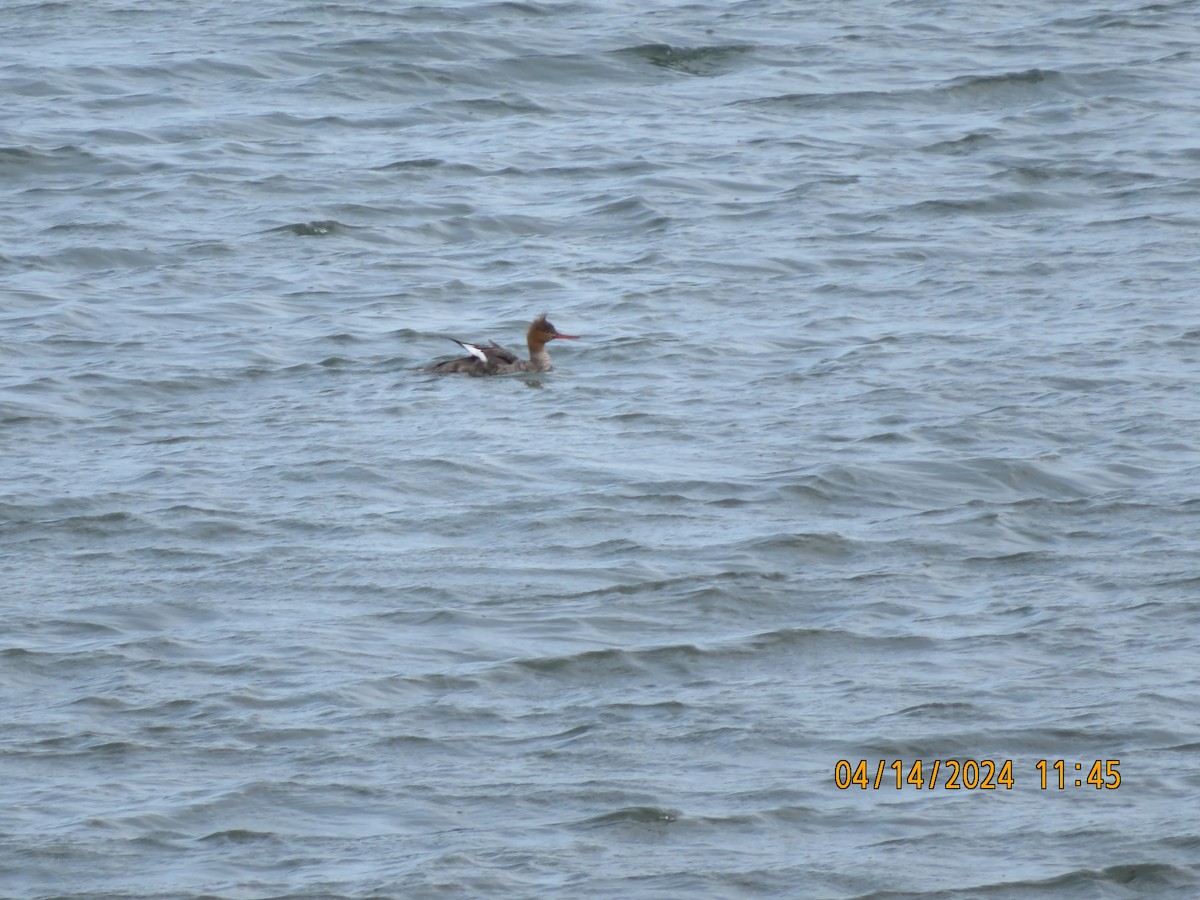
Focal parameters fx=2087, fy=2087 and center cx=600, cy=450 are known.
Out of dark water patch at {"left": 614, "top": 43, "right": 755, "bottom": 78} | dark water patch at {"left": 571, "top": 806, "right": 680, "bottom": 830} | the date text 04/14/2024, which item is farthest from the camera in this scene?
dark water patch at {"left": 614, "top": 43, "right": 755, "bottom": 78}

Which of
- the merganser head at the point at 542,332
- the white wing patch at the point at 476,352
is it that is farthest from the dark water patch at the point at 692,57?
the white wing patch at the point at 476,352

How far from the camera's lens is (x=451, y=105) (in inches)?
762

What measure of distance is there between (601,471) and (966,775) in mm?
3837

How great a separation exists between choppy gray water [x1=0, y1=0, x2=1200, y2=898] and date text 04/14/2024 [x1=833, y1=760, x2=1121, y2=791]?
0.06m

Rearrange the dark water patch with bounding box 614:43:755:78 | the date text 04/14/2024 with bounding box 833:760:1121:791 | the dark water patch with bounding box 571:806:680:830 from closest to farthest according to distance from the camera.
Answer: the dark water patch with bounding box 571:806:680:830, the date text 04/14/2024 with bounding box 833:760:1121:791, the dark water patch with bounding box 614:43:755:78

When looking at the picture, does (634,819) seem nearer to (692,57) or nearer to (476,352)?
(476,352)

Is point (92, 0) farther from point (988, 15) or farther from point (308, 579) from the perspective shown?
point (308, 579)

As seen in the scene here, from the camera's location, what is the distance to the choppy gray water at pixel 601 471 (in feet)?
23.0

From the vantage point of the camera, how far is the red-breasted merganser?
41.5 ft

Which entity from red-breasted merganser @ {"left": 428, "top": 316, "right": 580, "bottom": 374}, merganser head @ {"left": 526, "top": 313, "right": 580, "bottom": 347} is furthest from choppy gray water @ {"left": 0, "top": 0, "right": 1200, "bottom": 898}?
merganser head @ {"left": 526, "top": 313, "right": 580, "bottom": 347}

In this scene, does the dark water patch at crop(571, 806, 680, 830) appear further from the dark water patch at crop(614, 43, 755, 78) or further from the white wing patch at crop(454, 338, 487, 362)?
the dark water patch at crop(614, 43, 755, 78)

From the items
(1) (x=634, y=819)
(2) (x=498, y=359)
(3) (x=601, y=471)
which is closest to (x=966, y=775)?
(1) (x=634, y=819)

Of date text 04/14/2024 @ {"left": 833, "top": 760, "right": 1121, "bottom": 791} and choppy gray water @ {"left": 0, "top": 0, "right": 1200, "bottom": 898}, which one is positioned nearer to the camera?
choppy gray water @ {"left": 0, "top": 0, "right": 1200, "bottom": 898}

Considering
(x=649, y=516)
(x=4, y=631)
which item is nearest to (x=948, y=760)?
(x=649, y=516)
